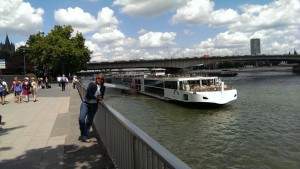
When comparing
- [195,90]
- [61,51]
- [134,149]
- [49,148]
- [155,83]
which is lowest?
[195,90]

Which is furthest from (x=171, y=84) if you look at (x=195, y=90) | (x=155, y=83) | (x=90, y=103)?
(x=90, y=103)

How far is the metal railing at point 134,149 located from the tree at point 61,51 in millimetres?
62743

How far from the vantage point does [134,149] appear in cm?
459

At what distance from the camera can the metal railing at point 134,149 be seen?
3138 mm

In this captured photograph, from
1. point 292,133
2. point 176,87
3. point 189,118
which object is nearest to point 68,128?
point 292,133

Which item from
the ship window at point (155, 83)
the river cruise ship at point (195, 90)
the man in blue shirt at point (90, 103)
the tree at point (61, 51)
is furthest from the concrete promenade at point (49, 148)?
the tree at point (61, 51)

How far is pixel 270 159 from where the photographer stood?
13.8 meters

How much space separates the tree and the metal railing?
62743 mm

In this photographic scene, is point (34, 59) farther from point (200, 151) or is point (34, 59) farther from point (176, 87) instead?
point (200, 151)

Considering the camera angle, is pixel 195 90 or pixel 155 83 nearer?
pixel 195 90

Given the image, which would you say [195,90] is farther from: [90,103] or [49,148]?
[49,148]

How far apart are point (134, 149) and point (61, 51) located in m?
65.0

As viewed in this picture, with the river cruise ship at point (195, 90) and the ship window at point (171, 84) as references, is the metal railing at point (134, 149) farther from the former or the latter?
the ship window at point (171, 84)

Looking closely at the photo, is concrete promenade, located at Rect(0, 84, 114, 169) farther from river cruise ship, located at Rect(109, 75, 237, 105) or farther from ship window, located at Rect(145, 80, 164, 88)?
ship window, located at Rect(145, 80, 164, 88)
